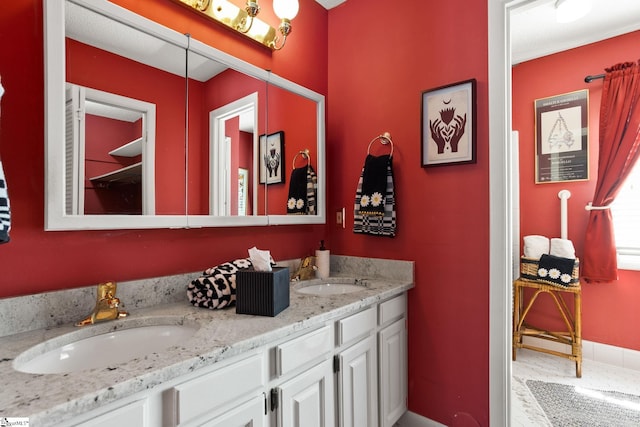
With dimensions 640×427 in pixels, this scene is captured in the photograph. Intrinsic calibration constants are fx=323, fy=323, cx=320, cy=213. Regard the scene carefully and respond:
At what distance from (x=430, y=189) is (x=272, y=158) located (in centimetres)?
86

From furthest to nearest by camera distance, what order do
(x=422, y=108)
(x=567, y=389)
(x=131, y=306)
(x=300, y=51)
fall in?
(x=567, y=389), (x=300, y=51), (x=422, y=108), (x=131, y=306)

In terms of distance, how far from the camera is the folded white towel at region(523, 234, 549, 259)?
102 inches

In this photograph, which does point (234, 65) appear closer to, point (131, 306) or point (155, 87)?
point (155, 87)

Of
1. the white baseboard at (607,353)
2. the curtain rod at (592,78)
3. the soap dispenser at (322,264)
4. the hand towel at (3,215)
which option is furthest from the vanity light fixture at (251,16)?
the white baseboard at (607,353)

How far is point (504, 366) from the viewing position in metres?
1.48

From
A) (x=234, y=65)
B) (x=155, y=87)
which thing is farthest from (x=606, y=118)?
(x=155, y=87)

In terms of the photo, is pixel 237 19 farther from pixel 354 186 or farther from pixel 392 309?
pixel 392 309

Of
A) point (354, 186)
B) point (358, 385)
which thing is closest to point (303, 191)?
point (354, 186)

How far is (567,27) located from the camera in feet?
7.97

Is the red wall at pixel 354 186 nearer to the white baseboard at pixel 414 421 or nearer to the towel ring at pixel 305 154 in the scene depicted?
the white baseboard at pixel 414 421

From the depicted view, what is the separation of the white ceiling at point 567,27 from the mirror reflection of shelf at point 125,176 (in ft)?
8.05

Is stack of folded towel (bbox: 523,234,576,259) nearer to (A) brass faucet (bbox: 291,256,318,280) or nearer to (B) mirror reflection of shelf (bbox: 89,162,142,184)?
(A) brass faucet (bbox: 291,256,318,280)

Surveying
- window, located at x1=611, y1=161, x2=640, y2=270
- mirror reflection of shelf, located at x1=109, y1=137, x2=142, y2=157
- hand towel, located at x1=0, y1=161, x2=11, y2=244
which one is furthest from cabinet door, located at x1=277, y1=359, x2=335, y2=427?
window, located at x1=611, y1=161, x2=640, y2=270

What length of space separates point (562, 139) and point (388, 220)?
196 cm
